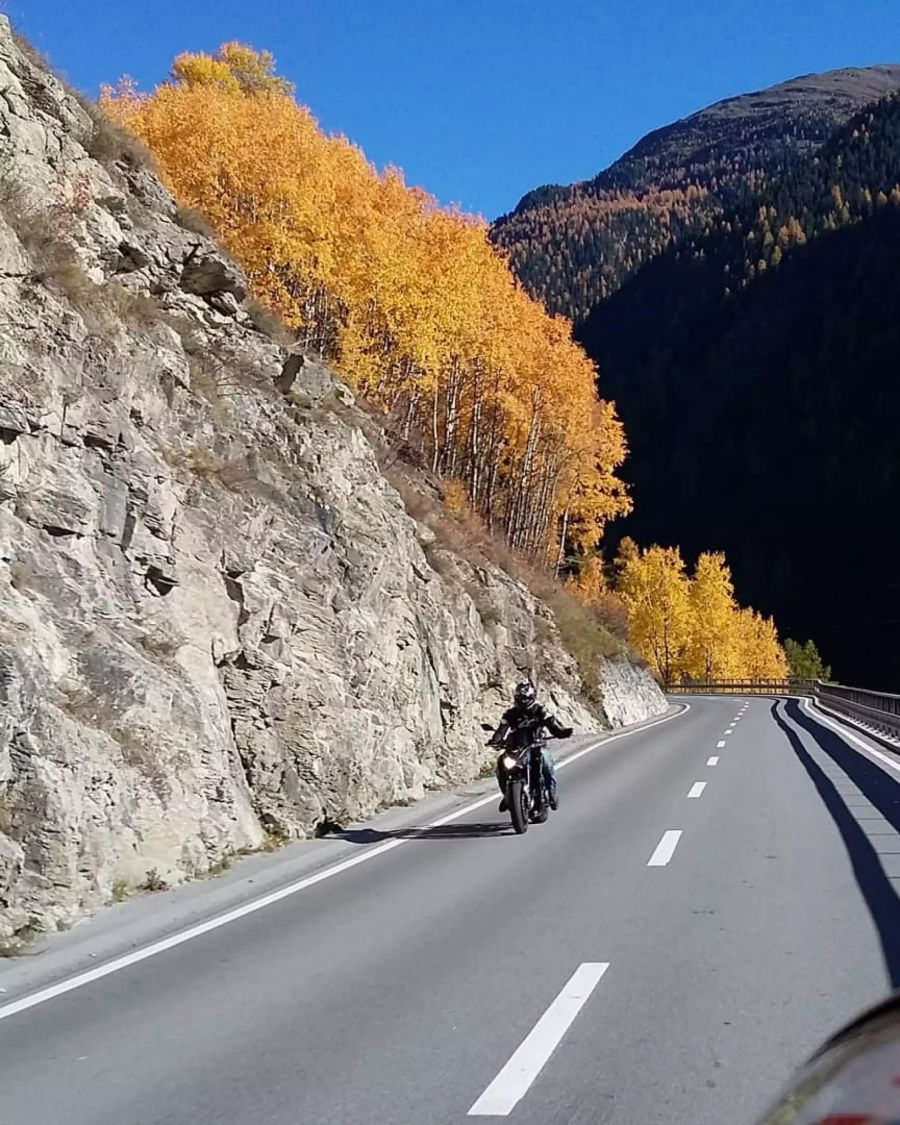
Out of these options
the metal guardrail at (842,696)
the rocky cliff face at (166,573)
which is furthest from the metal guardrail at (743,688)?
the rocky cliff face at (166,573)

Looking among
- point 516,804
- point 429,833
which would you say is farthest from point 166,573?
point 516,804

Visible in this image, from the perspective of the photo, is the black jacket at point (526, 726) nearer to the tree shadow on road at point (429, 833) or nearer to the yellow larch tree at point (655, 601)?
the tree shadow on road at point (429, 833)

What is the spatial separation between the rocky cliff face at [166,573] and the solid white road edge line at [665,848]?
4036mm

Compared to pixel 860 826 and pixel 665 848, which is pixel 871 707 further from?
pixel 665 848

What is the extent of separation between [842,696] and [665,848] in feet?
121

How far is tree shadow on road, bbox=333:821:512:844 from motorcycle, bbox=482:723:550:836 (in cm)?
30

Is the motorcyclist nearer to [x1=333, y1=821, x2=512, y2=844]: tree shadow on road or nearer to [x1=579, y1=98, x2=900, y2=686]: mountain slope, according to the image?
[x1=333, y1=821, x2=512, y2=844]: tree shadow on road

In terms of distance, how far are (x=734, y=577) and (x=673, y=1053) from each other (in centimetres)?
16573

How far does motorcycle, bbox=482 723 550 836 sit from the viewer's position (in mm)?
12445

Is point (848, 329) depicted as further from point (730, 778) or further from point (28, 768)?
point (28, 768)

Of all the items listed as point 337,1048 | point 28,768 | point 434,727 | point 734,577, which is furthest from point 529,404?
point 734,577

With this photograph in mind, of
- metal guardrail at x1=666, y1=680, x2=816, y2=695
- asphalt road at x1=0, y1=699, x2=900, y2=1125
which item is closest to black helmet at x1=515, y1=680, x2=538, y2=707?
asphalt road at x1=0, y1=699, x2=900, y2=1125

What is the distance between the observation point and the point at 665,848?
1101 cm

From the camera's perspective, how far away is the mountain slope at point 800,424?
505ft
